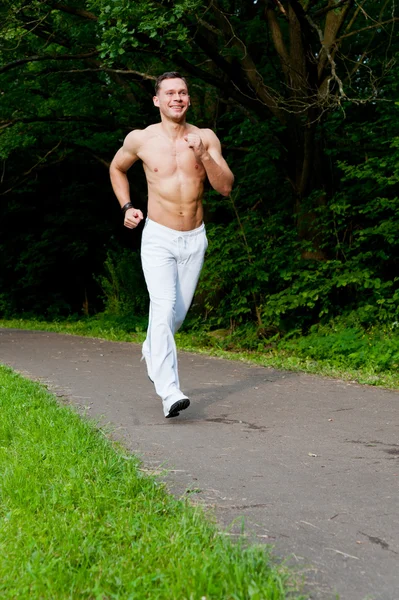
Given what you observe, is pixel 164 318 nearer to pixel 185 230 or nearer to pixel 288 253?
pixel 185 230

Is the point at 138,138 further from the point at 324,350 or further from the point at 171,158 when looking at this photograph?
the point at 324,350

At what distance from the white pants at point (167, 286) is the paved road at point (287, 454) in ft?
1.20

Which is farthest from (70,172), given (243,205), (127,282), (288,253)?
(288,253)

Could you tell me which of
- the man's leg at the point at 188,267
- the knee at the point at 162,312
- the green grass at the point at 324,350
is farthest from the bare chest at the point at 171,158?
the green grass at the point at 324,350

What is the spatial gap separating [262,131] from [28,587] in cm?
1088

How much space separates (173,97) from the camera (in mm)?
6012

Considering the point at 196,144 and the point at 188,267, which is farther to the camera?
the point at 188,267

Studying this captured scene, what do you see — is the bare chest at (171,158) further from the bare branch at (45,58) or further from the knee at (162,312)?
the bare branch at (45,58)

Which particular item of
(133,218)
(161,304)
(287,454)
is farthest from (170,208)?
(287,454)

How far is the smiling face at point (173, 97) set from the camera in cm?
599

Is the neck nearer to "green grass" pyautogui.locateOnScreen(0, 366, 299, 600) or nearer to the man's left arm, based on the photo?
the man's left arm

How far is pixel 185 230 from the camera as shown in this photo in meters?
6.20

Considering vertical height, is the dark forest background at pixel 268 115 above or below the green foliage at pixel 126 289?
above

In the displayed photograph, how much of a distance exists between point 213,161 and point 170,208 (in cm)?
52
